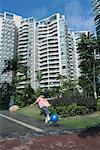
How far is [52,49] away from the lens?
5266 inches

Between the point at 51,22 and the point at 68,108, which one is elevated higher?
the point at 51,22

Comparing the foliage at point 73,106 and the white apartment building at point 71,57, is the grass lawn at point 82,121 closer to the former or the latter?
the foliage at point 73,106

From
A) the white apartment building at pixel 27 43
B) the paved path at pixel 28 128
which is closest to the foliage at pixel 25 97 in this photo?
the paved path at pixel 28 128

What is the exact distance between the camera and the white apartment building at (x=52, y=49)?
12725cm

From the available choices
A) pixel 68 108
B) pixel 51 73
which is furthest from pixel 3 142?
pixel 51 73

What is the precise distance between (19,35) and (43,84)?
36.1 metres

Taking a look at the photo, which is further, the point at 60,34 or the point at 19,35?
the point at 19,35

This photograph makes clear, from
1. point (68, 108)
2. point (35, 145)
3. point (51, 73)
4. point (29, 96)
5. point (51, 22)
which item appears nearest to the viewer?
point (35, 145)

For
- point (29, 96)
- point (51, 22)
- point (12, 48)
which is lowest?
point (29, 96)

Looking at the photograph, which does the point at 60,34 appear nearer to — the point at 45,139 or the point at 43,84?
the point at 43,84

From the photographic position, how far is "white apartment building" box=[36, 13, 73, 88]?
417 feet

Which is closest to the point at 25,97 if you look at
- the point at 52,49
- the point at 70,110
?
the point at 70,110

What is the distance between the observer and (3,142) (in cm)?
857

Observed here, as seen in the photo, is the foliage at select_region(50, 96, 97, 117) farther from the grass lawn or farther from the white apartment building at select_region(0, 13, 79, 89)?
the white apartment building at select_region(0, 13, 79, 89)
